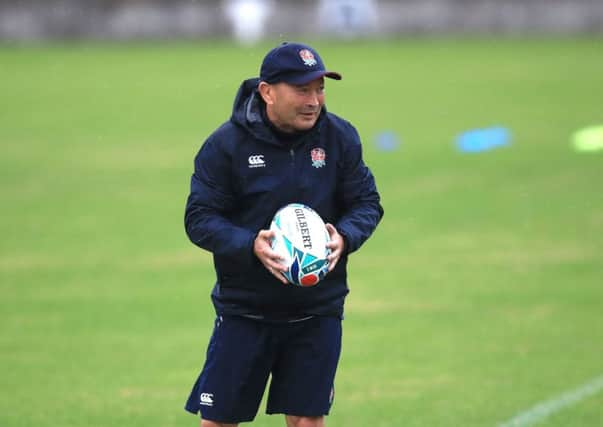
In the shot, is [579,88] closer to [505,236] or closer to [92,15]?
[505,236]

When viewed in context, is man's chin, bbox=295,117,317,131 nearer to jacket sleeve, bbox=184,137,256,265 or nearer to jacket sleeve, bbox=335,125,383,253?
jacket sleeve, bbox=335,125,383,253

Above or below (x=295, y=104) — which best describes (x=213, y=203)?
below

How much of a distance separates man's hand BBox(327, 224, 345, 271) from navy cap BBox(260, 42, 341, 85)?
2.40 ft

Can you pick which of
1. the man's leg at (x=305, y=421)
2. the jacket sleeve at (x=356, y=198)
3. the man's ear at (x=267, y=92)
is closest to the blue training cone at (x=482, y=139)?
the jacket sleeve at (x=356, y=198)

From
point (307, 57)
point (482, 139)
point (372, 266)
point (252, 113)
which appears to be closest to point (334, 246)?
point (252, 113)

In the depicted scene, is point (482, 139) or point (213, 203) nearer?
point (213, 203)

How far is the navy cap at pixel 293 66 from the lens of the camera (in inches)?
249

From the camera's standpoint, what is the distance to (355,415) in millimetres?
9023

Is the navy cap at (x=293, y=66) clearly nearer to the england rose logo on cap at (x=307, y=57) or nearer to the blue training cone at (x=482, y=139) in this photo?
the england rose logo on cap at (x=307, y=57)

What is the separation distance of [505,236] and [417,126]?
35.1 feet

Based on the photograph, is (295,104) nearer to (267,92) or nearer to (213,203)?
(267,92)

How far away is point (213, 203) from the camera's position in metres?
6.46

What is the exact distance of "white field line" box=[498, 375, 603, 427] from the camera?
8750 millimetres

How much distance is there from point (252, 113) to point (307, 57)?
407 mm
